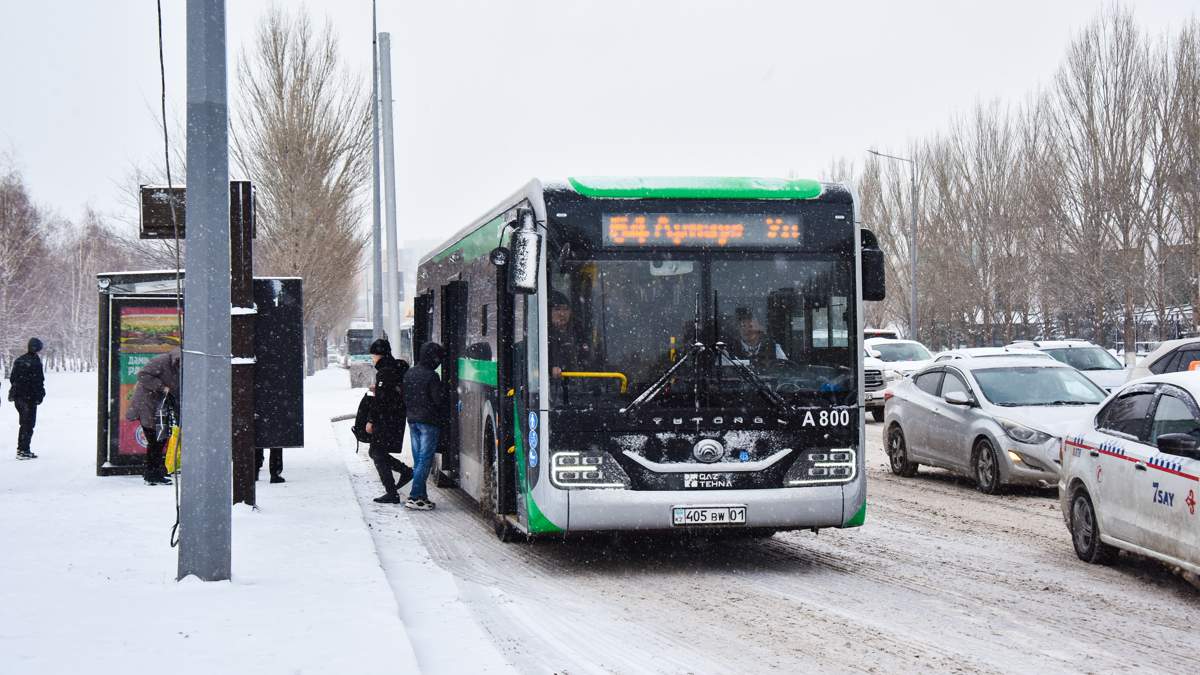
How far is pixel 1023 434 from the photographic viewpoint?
13.3 meters

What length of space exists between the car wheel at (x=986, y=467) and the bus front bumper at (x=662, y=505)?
17.4 feet

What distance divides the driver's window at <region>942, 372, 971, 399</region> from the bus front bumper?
19.8 feet

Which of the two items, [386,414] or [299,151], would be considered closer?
[386,414]

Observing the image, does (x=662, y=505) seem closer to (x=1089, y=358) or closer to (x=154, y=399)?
(x=154, y=399)

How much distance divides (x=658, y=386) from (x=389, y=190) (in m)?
16.7

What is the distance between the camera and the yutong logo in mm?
8828

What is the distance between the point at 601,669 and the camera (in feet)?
20.2

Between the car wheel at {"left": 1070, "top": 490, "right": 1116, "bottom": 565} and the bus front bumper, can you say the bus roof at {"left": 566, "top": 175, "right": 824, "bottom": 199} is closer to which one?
the bus front bumper

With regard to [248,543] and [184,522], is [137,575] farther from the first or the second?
[248,543]

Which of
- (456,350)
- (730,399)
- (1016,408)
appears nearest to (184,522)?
(730,399)

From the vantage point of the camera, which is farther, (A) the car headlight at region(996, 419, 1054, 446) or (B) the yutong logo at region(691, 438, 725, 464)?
(A) the car headlight at region(996, 419, 1054, 446)

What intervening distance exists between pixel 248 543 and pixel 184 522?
209 cm

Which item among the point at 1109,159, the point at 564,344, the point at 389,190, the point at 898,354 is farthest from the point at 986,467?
the point at 1109,159

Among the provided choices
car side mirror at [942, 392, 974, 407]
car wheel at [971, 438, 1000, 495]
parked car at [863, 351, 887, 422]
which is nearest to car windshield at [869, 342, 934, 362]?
parked car at [863, 351, 887, 422]
